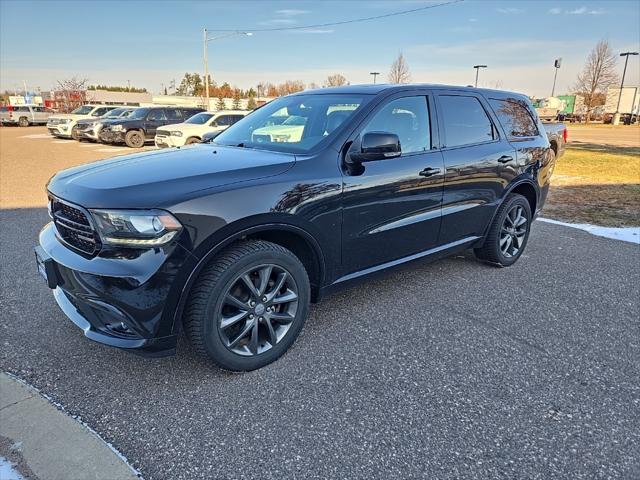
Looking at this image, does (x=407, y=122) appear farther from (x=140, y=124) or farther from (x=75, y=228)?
(x=140, y=124)

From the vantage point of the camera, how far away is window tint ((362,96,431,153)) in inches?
136

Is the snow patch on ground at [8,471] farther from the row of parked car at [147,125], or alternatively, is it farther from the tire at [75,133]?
the tire at [75,133]

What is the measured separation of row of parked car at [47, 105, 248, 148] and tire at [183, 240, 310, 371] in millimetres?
12339

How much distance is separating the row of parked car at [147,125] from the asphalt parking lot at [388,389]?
36.6ft

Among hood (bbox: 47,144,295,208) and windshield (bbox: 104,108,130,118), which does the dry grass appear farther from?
windshield (bbox: 104,108,130,118)

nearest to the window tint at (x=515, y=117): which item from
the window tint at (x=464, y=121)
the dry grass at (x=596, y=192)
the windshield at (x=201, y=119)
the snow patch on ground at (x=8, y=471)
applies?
the window tint at (x=464, y=121)

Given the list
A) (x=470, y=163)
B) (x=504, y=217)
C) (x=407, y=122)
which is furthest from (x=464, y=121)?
(x=504, y=217)

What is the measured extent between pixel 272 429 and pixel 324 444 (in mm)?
290

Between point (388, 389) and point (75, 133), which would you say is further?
point (75, 133)

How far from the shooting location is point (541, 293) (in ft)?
13.7

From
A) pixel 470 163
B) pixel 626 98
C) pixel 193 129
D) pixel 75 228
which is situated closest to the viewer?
pixel 75 228

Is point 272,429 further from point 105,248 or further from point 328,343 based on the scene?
point 105,248

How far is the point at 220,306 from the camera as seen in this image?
2.61 meters

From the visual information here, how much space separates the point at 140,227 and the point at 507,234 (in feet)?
Answer: 12.4
